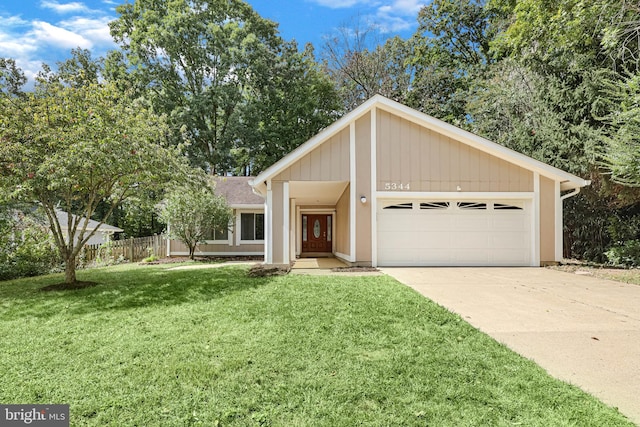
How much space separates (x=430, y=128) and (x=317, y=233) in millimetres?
9060

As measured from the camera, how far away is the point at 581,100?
511 inches

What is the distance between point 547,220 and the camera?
452 inches

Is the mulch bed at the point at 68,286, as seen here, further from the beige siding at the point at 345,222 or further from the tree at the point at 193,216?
the beige siding at the point at 345,222

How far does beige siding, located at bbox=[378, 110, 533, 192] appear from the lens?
11383mm

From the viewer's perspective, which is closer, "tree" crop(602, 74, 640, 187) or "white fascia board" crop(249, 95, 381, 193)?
"tree" crop(602, 74, 640, 187)

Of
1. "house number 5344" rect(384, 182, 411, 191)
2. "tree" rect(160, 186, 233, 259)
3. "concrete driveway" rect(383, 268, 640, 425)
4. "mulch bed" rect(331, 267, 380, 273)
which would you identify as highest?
"house number 5344" rect(384, 182, 411, 191)

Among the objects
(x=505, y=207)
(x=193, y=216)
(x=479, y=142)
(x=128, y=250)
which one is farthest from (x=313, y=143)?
(x=128, y=250)

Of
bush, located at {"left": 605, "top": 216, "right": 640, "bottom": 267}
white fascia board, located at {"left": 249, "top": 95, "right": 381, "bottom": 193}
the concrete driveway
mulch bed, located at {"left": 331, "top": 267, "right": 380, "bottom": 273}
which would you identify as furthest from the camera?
bush, located at {"left": 605, "top": 216, "right": 640, "bottom": 267}

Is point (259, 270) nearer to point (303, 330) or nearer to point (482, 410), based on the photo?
point (303, 330)

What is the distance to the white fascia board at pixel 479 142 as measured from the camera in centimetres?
1112

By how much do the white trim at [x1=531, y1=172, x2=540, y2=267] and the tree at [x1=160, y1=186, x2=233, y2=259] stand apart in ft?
38.2

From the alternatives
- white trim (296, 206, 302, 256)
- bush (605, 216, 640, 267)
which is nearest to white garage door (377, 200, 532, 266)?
bush (605, 216, 640, 267)

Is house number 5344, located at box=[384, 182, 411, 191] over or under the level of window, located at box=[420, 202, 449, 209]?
over

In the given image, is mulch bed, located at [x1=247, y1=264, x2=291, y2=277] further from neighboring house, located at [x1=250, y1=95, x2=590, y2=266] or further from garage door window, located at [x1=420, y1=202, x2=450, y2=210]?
garage door window, located at [x1=420, y1=202, x2=450, y2=210]
